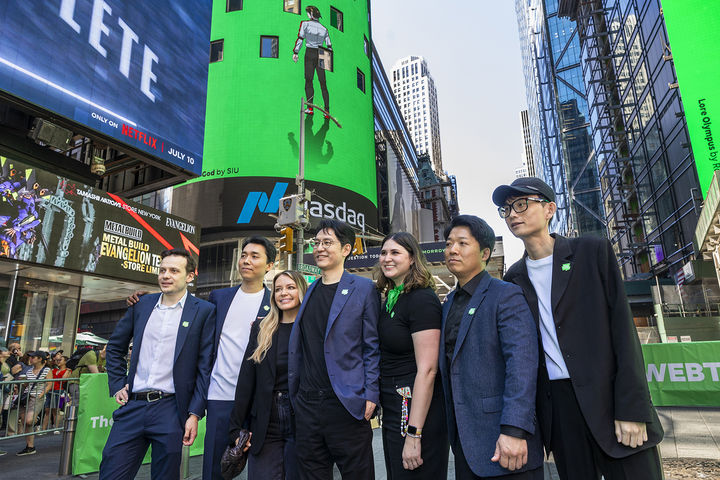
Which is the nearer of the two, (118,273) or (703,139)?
(118,273)

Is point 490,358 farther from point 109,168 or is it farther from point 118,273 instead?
point 109,168

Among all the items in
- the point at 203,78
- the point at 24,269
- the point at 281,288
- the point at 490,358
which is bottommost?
the point at 490,358

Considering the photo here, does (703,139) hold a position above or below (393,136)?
below

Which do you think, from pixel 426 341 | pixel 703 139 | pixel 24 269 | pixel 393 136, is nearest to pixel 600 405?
pixel 426 341

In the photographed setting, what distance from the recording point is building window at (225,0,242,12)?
1286 inches

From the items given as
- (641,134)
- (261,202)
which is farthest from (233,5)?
(641,134)

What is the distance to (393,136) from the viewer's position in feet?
167

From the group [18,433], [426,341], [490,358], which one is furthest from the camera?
[18,433]

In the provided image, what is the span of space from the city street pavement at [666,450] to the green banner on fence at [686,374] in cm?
48

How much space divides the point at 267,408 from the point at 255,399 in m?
0.13

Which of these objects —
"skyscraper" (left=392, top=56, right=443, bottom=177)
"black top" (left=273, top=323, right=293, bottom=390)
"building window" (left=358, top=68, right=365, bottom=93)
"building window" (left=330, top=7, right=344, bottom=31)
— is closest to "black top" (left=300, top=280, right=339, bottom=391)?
"black top" (left=273, top=323, right=293, bottom=390)

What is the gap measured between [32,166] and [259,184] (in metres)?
18.3

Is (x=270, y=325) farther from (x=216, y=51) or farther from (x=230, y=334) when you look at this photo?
(x=216, y=51)

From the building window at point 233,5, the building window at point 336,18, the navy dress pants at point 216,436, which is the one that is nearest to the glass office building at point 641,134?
the building window at point 336,18
